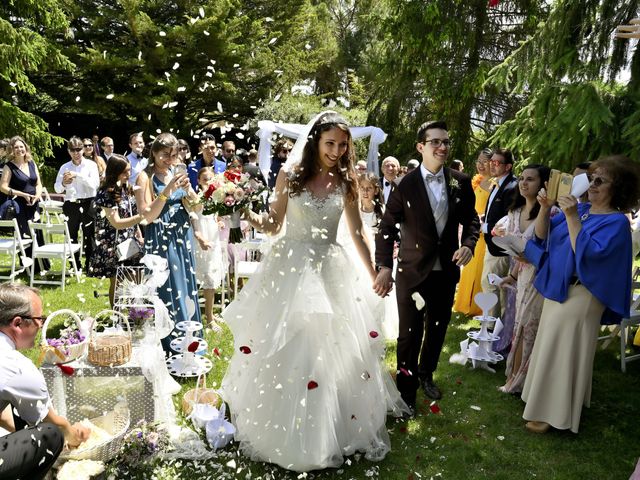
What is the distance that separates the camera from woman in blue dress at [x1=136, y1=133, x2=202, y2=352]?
179 inches

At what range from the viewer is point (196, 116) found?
22.0m

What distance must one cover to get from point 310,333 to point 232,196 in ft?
3.50

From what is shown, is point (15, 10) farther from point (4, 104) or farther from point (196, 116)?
point (196, 116)

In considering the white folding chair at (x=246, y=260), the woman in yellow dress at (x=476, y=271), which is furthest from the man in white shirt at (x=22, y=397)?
the woman in yellow dress at (x=476, y=271)

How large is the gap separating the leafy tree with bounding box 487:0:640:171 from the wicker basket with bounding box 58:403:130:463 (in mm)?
5155

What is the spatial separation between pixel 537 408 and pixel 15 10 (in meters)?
15.3

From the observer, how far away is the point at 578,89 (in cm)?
603

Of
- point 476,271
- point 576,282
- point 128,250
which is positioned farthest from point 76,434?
point 476,271

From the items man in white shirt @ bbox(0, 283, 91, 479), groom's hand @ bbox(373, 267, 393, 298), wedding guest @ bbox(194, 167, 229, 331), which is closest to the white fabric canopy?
wedding guest @ bbox(194, 167, 229, 331)

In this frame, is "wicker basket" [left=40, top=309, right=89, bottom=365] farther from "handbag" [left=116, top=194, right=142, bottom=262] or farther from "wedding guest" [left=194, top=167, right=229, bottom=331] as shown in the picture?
"wedding guest" [left=194, top=167, right=229, bottom=331]

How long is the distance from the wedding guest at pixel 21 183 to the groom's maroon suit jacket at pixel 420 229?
5.67 m

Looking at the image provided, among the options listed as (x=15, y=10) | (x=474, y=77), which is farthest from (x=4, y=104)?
(x=474, y=77)

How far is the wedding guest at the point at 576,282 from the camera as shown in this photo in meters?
3.56

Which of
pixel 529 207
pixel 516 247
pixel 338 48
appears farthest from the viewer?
pixel 338 48
